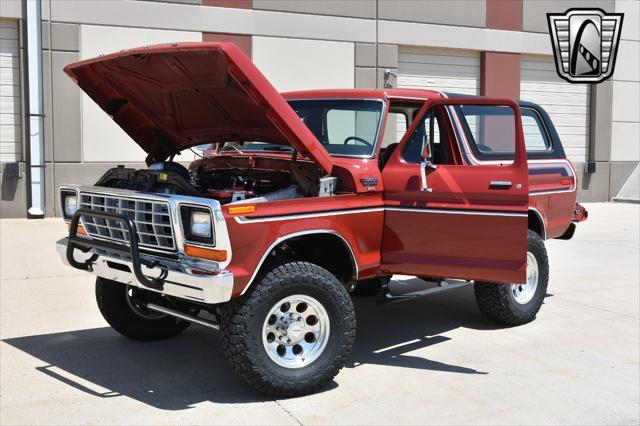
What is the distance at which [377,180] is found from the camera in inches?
207

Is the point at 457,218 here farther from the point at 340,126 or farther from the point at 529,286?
the point at 529,286

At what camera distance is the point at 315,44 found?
15.7m

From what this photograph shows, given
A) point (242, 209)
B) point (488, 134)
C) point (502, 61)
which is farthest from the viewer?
point (502, 61)

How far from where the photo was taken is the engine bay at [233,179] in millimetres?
4832

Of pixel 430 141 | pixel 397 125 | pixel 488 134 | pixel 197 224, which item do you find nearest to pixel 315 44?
pixel 488 134

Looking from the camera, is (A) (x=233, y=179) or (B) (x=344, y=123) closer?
(A) (x=233, y=179)

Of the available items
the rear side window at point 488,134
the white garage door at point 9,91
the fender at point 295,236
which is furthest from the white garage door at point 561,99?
the fender at point 295,236

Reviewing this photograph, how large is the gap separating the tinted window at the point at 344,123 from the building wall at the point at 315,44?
8.93 meters

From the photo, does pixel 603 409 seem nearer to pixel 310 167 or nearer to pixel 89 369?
pixel 310 167

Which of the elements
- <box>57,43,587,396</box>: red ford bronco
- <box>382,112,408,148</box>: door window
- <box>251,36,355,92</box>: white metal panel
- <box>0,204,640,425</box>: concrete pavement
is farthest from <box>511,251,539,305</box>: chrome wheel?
<box>251,36,355,92</box>: white metal panel

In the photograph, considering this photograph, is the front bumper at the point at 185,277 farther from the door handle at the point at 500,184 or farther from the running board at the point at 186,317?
the door handle at the point at 500,184

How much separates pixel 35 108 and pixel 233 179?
9675 mm

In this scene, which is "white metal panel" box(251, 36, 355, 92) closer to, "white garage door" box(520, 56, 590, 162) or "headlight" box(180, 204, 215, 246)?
"white garage door" box(520, 56, 590, 162)

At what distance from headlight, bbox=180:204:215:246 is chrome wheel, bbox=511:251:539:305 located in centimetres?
334
